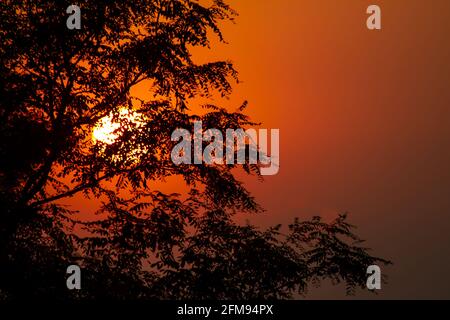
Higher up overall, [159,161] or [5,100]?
[5,100]

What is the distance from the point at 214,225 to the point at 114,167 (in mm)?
2900

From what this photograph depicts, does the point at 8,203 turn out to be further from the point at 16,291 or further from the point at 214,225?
the point at 214,225

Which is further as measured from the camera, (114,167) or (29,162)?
(114,167)

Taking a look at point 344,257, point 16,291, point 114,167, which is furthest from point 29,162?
point 344,257

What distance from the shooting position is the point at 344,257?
16219 mm

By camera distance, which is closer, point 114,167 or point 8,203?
point 8,203

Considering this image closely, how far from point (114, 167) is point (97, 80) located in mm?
2230

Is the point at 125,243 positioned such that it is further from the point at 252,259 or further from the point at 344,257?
the point at 344,257

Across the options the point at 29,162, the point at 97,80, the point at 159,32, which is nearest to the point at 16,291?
the point at 29,162

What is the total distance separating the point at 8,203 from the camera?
13.0 m
